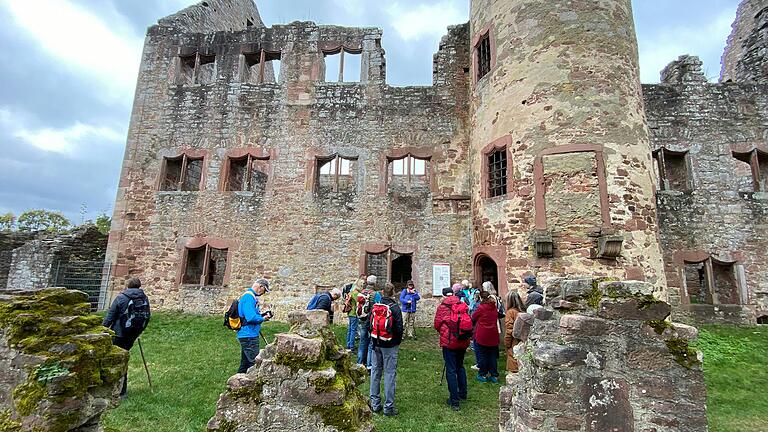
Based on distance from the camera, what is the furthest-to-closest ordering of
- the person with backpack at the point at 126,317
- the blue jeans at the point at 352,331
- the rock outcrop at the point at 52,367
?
the blue jeans at the point at 352,331, the person with backpack at the point at 126,317, the rock outcrop at the point at 52,367

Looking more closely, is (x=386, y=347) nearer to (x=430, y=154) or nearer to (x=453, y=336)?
(x=453, y=336)

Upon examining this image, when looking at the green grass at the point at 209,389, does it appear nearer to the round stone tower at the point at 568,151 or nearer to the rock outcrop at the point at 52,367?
the rock outcrop at the point at 52,367

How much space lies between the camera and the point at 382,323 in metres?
5.61

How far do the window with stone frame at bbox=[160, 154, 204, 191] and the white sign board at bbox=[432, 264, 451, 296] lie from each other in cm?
877

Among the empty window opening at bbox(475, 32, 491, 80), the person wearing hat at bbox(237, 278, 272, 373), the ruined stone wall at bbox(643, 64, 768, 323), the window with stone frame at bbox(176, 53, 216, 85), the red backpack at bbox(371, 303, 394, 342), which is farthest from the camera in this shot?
the window with stone frame at bbox(176, 53, 216, 85)

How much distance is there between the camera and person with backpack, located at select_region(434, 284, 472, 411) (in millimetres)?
5953

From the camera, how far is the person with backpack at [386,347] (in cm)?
562

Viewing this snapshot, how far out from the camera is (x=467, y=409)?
5922 mm

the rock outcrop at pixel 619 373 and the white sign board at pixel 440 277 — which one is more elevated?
the white sign board at pixel 440 277

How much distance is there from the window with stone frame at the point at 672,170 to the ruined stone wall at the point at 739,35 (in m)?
5.72

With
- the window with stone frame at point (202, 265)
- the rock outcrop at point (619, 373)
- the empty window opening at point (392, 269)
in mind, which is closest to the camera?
the rock outcrop at point (619, 373)

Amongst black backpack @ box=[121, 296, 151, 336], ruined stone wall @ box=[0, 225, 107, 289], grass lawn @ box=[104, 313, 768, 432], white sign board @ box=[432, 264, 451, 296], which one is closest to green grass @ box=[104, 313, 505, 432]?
grass lawn @ box=[104, 313, 768, 432]

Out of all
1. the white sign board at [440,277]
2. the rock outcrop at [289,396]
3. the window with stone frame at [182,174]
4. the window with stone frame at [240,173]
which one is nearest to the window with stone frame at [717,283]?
the white sign board at [440,277]

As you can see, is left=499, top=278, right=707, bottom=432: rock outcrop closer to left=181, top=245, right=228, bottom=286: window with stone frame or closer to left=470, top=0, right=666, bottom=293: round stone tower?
left=470, top=0, right=666, bottom=293: round stone tower
